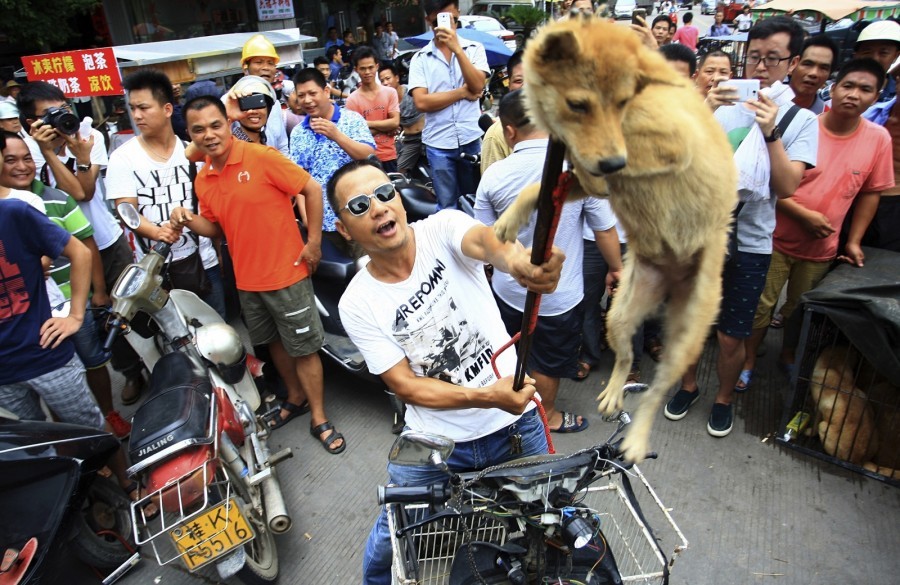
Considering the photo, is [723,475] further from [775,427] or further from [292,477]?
[292,477]

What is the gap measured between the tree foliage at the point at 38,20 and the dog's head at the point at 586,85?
47.4 ft

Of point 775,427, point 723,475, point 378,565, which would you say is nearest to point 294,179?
point 378,565

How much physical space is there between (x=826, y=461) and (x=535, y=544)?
268cm

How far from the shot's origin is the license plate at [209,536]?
2316 millimetres

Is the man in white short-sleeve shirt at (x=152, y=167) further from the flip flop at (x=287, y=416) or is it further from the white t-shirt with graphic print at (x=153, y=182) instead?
the flip flop at (x=287, y=416)

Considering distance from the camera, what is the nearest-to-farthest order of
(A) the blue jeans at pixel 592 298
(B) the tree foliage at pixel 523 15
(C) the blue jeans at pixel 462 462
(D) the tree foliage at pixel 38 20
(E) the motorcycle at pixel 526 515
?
(E) the motorcycle at pixel 526 515, (C) the blue jeans at pixel 462 462, (A) the blue jeans at pixel 592 298, (D) the tree foliage at pixel 38 20, (B) the tree foliage at pixel 523 15

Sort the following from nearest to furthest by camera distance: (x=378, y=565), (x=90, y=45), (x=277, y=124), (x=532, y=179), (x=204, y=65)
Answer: (x=378, y=565) < (x=532, y=179) < (x=277, y=124) < (x=204, y=65) < (x=90, y=45)

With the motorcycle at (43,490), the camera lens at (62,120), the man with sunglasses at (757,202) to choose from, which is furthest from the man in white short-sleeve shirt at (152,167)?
the man with sunglasses at (757,202)

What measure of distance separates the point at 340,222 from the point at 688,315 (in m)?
1.49

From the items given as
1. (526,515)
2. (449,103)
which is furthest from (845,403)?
(449,103)

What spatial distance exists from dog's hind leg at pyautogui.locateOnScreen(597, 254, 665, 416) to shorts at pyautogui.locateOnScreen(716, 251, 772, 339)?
6.25 ft

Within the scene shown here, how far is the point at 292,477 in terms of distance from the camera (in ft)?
11.8

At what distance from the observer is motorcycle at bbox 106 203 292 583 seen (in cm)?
237

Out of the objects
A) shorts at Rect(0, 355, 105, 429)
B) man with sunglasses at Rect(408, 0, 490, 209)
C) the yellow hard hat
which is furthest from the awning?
shorts at Rect(0, 355, 105, 429)
